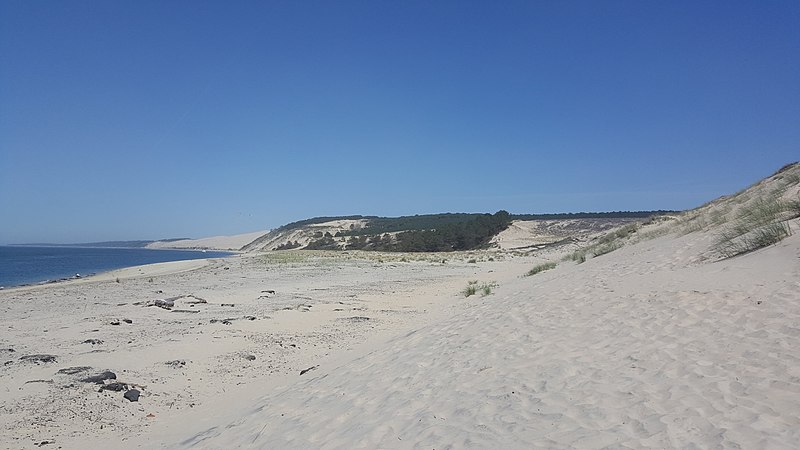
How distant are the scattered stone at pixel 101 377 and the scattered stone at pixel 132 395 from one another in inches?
25.6

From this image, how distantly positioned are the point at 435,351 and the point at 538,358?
2.16 m

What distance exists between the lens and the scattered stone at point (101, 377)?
7.37 metres

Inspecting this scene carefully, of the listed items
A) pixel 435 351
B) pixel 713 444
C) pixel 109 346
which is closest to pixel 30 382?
pixel 109 346

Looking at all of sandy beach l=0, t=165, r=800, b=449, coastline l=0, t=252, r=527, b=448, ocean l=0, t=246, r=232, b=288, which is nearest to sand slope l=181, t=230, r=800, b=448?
sandy beach l=0, t=165, r=800, b=449

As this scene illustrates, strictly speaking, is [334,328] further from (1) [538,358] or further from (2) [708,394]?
(2) [708,394]

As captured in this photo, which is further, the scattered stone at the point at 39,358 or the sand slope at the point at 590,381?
the scattered stone at the point at 39,358

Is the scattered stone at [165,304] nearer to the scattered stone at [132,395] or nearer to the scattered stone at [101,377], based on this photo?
the scattered stone at [101,377]

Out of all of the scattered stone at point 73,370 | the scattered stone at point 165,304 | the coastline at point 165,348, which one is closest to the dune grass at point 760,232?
the coastline at point 165,348

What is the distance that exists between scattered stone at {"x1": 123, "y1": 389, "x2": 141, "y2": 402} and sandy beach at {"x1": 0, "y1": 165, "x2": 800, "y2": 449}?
0.17 ft

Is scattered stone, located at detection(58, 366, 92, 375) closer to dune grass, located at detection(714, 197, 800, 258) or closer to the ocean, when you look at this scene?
dune grass, located at detection(714, 197, 800, 258)

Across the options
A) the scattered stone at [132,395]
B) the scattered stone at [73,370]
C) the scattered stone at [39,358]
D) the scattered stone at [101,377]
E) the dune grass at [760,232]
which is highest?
the dune grass at [760,232]

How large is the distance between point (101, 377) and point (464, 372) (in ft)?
19.1

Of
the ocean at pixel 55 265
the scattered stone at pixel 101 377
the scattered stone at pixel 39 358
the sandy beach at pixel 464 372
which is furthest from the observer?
the ocean at pixel 55 265

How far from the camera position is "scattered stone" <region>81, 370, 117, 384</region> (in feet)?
24.2
